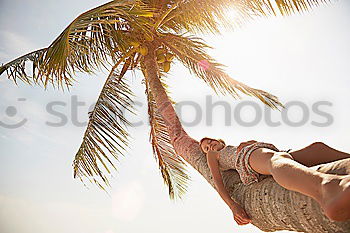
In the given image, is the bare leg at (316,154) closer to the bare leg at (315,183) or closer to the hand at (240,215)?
the bare leg at (315,183)

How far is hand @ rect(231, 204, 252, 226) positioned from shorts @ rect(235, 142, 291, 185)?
180 mm

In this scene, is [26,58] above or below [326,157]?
above

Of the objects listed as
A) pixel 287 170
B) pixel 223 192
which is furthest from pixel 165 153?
pixel 287 170

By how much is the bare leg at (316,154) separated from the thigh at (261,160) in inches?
8.8

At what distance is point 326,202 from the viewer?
150cm

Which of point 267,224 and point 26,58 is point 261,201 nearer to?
point 267,224

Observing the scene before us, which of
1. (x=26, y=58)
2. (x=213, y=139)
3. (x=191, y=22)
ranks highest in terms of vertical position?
(x=191, y=22)

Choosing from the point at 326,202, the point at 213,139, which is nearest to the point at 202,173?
the point at 213,139

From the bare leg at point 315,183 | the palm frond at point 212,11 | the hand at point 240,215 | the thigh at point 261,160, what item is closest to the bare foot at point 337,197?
the bare leg at point 315,183

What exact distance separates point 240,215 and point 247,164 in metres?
0.35

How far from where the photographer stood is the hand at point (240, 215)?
7.79 feet

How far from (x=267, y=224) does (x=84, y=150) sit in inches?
132

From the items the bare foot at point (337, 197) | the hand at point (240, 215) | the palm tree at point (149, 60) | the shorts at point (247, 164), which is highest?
the palm tree at point (149, 60)

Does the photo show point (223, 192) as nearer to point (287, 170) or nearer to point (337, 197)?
point (287, 170)
